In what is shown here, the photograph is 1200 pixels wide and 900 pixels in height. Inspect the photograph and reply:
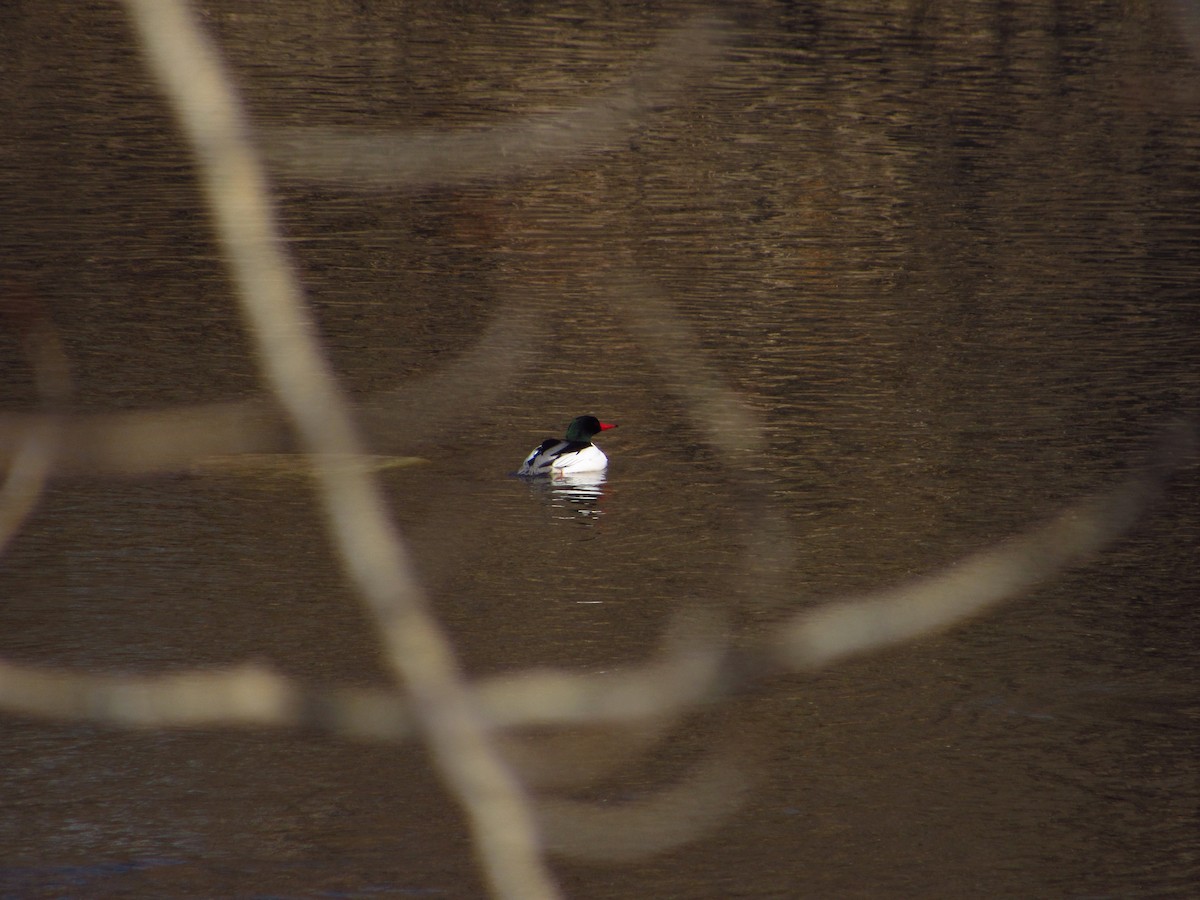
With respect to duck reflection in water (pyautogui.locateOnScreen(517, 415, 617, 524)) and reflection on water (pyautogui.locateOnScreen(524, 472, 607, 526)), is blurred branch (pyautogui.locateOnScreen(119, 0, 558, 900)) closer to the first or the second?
reflection on water (pyautogui.locateOnScreen(524, 472, 607, 526))

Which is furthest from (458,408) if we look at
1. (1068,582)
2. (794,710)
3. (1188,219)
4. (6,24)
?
(6,24)

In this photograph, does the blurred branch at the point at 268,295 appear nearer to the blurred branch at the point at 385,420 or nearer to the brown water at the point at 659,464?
the brown water at the point at 659,464

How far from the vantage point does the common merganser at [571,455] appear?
10.7 m

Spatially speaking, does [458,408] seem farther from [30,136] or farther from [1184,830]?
[30,136]

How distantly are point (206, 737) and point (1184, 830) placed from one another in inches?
130

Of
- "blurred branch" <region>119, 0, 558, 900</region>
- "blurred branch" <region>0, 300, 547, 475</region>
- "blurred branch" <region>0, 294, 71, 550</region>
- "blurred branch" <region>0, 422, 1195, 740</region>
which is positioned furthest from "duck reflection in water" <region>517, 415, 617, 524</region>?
"blurred branch" <region>119, 0, 558, 900</region>

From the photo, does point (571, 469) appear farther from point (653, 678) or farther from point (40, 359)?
point (40, 359)

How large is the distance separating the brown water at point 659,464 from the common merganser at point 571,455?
14 cm

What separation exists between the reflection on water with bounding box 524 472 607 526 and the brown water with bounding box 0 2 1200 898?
46mm

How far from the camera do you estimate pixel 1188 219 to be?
758 inches

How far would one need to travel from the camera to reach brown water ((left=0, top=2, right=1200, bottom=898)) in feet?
21.3

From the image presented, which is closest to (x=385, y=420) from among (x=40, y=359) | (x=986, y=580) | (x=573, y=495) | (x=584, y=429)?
(x=584, y=429)

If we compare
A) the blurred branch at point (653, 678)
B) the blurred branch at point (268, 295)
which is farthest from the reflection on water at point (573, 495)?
the blurred branch at point (268, 295)

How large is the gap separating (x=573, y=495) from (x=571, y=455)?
25 centimetres
